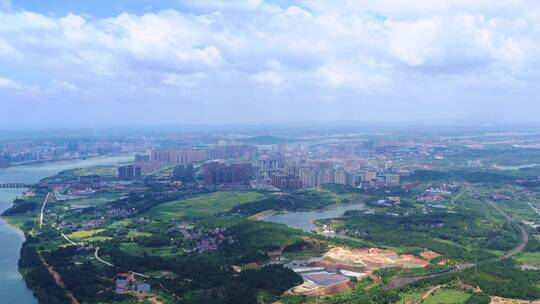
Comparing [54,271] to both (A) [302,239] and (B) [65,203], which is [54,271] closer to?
(A) [302,239]

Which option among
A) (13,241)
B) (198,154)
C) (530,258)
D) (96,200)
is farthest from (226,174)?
(530,258)

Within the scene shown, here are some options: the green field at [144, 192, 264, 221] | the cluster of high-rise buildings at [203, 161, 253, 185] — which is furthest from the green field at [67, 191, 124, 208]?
the cluster of high-rise buildings at [203, 161, 253, 185]

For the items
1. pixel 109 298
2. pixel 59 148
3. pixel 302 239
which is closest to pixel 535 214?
pixel 302 239

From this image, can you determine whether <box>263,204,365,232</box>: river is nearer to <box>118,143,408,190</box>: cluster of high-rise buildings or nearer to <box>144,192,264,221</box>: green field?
<box>144,192,264,221</box>: green field

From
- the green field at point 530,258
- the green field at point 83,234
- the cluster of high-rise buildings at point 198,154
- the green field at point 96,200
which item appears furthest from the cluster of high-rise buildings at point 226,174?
the green field at point 530,258

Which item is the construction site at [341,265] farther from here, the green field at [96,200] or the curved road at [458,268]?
the green field at [96,200]

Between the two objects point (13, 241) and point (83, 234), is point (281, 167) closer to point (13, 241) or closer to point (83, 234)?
point (83, 234)
